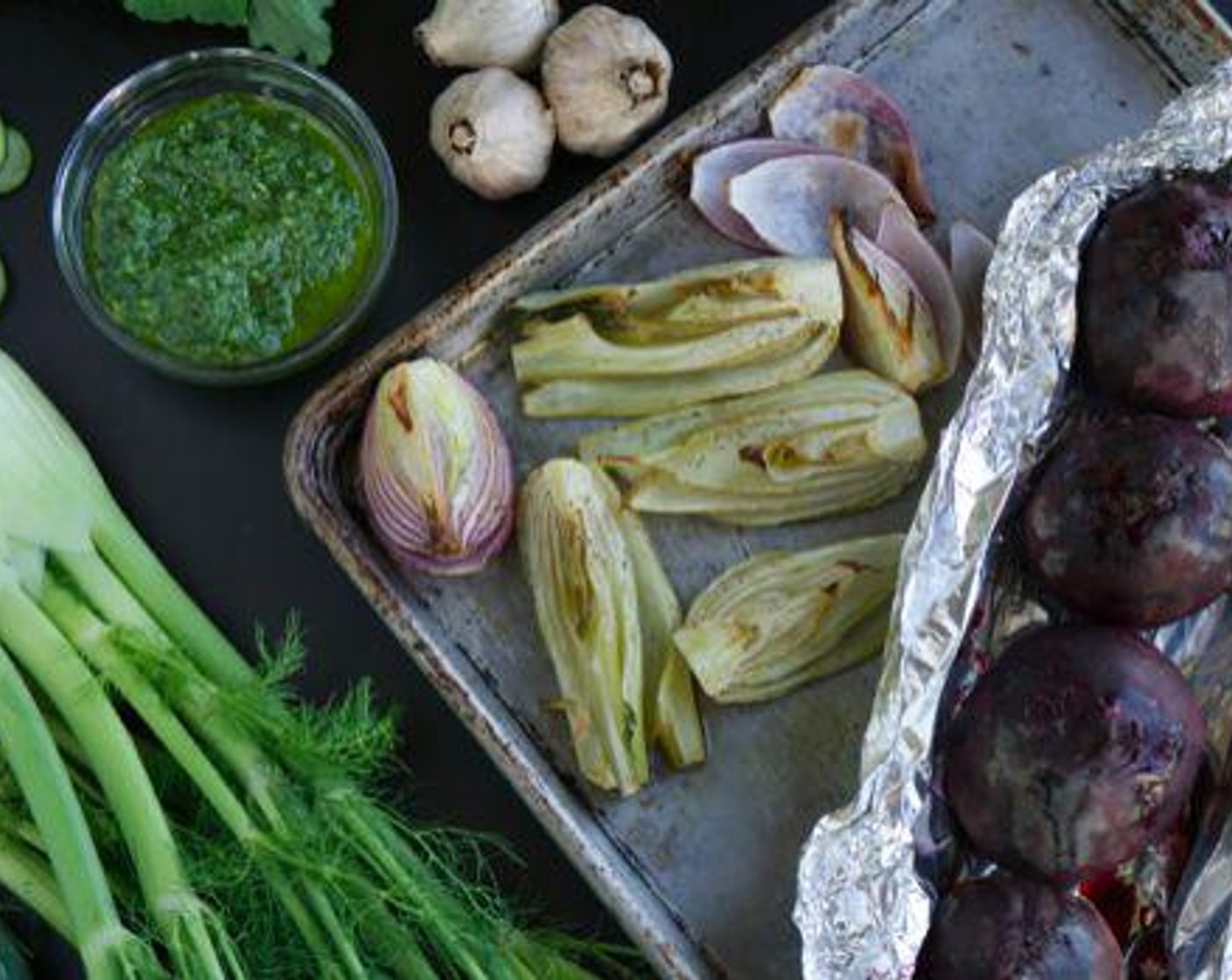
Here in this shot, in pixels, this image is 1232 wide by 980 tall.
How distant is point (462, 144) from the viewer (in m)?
1.75

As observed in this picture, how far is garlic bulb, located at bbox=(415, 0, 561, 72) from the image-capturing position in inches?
69.6

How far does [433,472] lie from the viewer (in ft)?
5.46

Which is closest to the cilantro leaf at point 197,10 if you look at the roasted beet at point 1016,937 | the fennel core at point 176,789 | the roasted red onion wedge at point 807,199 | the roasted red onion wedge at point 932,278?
the fennel core at point 176,789

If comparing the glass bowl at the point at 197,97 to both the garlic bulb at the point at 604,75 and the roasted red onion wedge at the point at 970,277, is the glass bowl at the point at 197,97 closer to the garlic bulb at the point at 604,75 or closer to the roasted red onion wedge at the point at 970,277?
the garlic bulb at the point at 604,75

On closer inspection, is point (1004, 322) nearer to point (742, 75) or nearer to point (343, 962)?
point (742, 75)

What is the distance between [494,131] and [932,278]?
0.34 metres

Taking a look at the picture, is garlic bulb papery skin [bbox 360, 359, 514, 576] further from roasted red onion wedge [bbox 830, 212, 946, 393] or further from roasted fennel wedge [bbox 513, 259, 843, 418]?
roasted red onion wedge [bbox 830, 212, 946, 393]

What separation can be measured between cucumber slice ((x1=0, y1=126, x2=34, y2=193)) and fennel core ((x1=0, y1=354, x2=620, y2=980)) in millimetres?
161

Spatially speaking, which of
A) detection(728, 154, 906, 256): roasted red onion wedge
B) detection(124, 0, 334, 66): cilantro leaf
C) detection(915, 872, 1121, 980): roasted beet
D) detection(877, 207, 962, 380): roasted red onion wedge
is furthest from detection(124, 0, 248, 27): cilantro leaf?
detection(915, 872, 1121, 980): roasted beet

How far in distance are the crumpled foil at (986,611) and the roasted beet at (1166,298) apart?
0.09ft

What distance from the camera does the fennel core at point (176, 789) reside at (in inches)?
63.4

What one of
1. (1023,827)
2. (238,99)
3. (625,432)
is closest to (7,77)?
(238,99)

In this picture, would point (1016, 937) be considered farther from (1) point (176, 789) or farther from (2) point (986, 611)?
(1) point (176, 789)

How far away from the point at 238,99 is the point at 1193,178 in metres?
0.72
